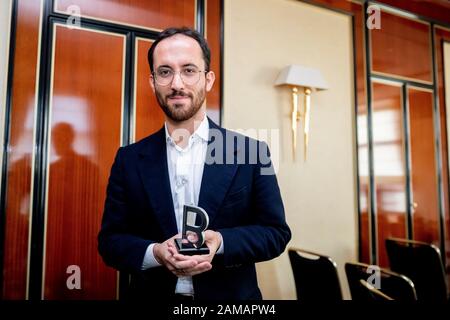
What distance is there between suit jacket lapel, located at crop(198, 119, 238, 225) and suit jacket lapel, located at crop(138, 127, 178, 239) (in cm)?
10

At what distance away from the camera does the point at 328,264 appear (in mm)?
1783

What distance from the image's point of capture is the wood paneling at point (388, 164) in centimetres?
305

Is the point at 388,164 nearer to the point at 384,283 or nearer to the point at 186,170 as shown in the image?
the point at 384,283

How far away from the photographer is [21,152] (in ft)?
6.32

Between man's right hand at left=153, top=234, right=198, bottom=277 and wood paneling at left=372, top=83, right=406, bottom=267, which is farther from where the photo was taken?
wood paneling at left=372, top=83, right=406, bottom=267

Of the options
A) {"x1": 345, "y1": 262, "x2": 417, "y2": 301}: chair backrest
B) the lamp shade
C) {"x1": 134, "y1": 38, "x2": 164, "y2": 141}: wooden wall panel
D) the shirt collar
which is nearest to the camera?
the shirt collar

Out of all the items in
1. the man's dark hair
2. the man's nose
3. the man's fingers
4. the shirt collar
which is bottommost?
the man's fingers

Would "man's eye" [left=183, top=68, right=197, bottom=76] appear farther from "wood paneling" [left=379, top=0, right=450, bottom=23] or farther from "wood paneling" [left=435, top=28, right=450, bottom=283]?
"wood paneling" [left=435, top=28, right=450, bottom=283]

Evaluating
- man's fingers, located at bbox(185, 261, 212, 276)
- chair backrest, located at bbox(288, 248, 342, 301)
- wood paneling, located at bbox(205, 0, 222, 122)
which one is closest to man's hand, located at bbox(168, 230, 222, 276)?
man's fingers, located at bbox(185, 261, 212, 276)

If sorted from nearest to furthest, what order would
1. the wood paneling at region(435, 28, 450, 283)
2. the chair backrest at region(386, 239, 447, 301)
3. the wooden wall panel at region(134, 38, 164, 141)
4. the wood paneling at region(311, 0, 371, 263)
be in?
the wooden wall panel at region(134, 38, 164, 141)
the chair backrest at region(386, 239, 447, 301)
the wood paneling at region(311, 0, 371, 263)
the wood paneling at region(435, 28, 450, 283)

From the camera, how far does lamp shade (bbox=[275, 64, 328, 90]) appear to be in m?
2.56

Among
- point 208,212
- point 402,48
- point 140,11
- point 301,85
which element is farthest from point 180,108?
point 402,48

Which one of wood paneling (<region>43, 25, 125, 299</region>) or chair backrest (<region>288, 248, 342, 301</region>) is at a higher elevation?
wood paneling (<region>43, 25, 125, 299</region>)
